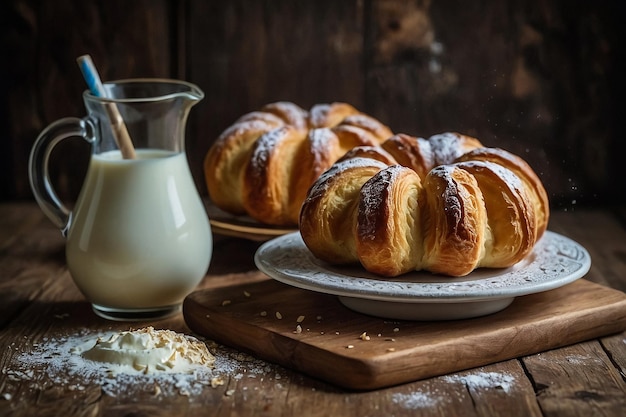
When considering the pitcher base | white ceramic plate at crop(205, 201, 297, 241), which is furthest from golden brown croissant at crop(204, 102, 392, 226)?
the pitcher base

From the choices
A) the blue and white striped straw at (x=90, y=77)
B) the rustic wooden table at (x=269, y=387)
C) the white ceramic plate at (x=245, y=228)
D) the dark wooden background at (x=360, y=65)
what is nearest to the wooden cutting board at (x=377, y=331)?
the rustic wooden table at (x=269, y=387)

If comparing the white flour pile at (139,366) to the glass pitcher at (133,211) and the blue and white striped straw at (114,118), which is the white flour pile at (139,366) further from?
the blue and white striped straw at (114,118)

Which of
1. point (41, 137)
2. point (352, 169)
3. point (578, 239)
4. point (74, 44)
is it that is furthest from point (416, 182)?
point (74, 44)

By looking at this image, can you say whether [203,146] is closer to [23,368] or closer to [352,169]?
[352,169]

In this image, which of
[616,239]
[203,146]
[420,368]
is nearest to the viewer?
[420,368]

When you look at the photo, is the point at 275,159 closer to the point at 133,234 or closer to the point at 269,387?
the point at 133,234

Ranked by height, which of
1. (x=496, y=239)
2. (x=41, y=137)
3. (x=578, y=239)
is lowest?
(x=578, y=239)
